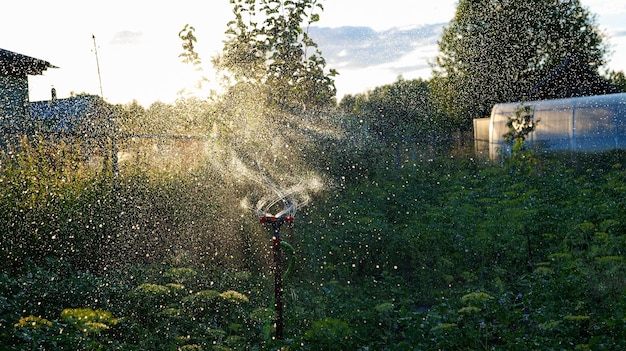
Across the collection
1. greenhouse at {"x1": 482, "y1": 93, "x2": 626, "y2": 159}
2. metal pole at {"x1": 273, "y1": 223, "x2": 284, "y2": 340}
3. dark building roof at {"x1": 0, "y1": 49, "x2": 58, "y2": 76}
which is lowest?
metal pole at {"x1": 273, "y1": 223, "x2": 284, "y2": 340}

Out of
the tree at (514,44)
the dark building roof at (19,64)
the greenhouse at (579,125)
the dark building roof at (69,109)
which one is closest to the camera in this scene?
the greenhouse at (579,125)

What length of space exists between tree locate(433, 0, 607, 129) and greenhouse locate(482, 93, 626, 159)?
10.9m

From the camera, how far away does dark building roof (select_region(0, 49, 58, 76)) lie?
17078mm

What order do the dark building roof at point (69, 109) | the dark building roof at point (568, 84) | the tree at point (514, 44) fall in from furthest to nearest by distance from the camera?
the tree at point (514, 44), the dark building roof at point (568, 84), the dark building roof at point (69, 109)

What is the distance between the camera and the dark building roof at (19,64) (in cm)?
1708

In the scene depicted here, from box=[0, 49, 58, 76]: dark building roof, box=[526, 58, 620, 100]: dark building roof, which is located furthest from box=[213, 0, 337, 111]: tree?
box=[526, 58, 620, 100]: dark building roof

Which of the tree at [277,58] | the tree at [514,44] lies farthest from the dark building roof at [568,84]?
the tree at [277,58]

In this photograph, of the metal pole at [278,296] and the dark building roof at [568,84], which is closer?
the metal pole at [278,296]

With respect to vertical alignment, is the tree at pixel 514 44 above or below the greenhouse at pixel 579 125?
above

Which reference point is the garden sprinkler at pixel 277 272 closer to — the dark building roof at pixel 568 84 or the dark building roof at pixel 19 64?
the dark building roof at pixel 19 64

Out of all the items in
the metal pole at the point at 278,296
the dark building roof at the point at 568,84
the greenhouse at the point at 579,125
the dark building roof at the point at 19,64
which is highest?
the dark building roof at the point at 19,64

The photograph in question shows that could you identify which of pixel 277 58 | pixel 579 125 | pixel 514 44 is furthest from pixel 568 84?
pixel 277 58

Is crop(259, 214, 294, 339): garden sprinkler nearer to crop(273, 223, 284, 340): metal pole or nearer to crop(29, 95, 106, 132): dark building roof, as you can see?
crop(273, 223, 284, 340): metal pole

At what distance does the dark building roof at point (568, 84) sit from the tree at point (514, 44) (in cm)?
147
